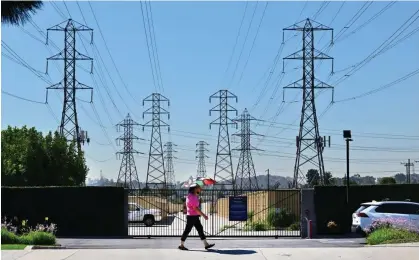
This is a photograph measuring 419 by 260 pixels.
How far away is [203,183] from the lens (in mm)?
16797

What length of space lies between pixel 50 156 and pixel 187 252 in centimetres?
2865

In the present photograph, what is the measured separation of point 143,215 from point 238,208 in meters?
10.6

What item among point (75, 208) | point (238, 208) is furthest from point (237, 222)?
point (75, 208)

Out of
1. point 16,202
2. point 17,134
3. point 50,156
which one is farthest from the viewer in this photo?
point 17,134

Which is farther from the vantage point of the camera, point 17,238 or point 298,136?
point 298,136

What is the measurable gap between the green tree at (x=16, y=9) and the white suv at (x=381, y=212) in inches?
688

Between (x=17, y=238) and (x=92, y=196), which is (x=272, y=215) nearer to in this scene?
(x=92, y=196)

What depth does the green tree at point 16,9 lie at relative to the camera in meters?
9.92

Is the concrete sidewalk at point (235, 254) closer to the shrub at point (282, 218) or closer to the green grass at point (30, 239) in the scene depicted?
the green grass at point (30, 239)

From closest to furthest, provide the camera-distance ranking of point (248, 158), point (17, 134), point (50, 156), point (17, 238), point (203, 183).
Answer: point (203, 183) < point (17, 238) < point (50, 156) < point (17, 134) < point (248, 158)

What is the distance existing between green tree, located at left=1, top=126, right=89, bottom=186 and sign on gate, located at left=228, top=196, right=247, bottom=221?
18.1 metres

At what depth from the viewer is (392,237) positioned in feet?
57.5

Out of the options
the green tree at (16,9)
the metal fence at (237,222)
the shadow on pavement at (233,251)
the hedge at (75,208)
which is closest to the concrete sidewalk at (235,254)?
the shadow on pavement at (233,251)

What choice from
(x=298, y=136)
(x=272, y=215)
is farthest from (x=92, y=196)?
(x=298, y=136)
